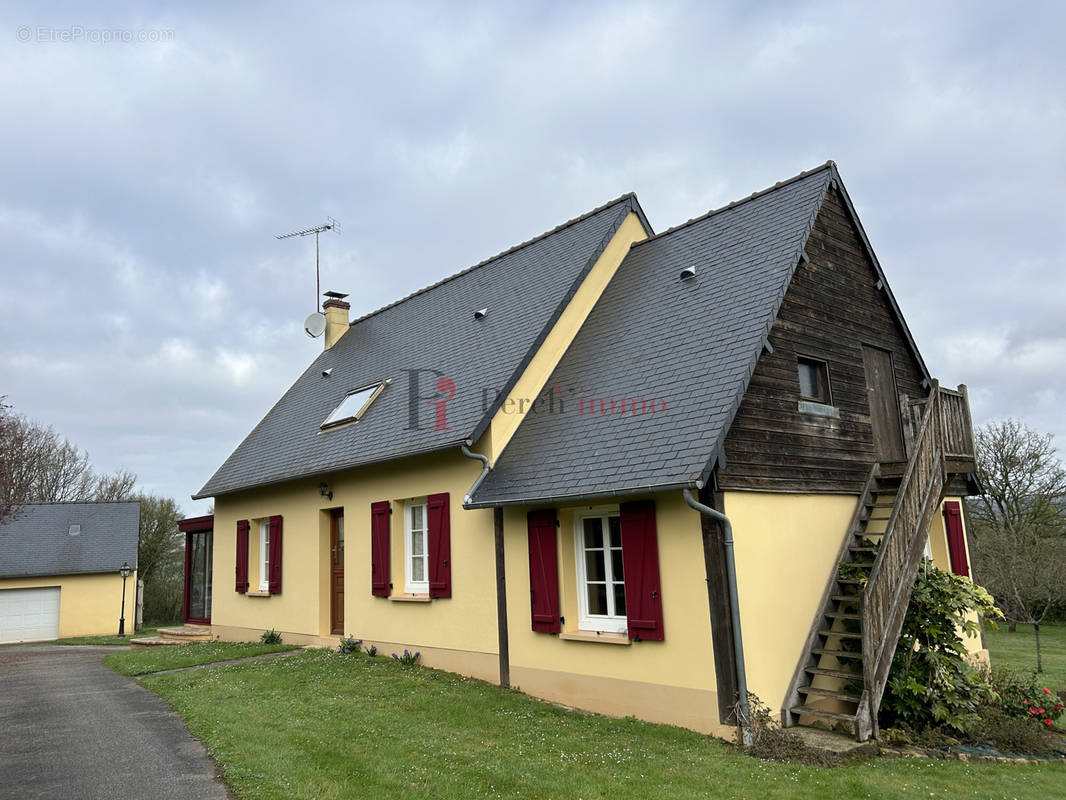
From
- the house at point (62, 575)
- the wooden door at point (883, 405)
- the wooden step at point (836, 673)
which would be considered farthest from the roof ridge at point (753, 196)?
the house at point (62, 575)

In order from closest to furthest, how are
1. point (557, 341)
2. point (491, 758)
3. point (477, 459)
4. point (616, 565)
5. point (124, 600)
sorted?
point (491, 758) → point (616, 565) → point (477, 459) → point (557, 341) → point (124, 600)

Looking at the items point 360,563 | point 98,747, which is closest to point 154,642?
point 360,563

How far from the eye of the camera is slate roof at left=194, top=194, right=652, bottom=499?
11.4 m

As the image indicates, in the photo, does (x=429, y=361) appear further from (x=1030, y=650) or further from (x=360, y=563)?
(x=1030, y=650)

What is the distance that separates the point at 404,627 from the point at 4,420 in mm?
12311

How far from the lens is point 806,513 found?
357 inches

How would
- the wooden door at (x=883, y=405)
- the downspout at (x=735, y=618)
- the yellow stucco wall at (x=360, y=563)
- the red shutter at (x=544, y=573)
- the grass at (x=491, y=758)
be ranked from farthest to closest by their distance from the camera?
the wooden door at (x=883, y=405), the yellow stucco wall at (x=360, y=563), the red shutter at (x=544, y=573), the downspout at (x=735, y=618), the grass at (x=491, y=758)

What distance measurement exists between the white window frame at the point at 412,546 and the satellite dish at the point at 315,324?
8.79 m

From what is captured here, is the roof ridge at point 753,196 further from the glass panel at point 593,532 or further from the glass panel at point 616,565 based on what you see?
the glass panel at point 616,565

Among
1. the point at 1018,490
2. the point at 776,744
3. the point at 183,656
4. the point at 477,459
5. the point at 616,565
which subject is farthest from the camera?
the point at 1018,490

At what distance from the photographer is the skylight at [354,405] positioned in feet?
44.9

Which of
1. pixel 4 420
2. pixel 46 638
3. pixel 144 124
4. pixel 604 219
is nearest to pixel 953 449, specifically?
pixel 604 219

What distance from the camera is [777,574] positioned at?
27.3 ft

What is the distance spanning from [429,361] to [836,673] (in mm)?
8502
